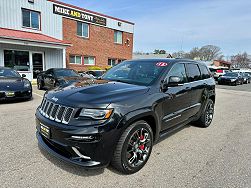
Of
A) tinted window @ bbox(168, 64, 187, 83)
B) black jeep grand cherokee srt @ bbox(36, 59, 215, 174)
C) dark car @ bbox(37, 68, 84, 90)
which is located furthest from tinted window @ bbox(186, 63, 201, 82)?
dark car @ bbox(37, 68, 84, 90)

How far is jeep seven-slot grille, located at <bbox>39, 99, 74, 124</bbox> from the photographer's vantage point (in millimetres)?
2765

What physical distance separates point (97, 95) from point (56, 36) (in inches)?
717

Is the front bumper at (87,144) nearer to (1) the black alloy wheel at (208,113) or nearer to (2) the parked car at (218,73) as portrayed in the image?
(1) the black alloy wheel at (208,113)

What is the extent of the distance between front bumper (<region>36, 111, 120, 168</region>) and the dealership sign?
1870cm

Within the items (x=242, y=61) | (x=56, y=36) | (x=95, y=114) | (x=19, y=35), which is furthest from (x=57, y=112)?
(x=242, y=61)

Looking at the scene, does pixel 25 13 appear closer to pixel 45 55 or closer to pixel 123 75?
pixel 45 55

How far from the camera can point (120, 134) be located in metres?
2.81

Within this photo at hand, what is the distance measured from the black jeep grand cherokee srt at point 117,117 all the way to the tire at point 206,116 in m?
1.43

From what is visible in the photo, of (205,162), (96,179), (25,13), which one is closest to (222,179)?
(205,162)

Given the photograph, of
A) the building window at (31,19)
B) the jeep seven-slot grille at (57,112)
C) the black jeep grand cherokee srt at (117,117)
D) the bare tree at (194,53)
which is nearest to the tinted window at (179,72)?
the black jeep grand cherokee srt at (117,117)

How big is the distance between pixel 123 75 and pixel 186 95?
4.60ft

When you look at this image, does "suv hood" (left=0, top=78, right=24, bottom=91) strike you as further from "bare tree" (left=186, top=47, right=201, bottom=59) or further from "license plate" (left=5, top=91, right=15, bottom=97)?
"bare tree" (left=186, top=47, right=201, bottom=59)

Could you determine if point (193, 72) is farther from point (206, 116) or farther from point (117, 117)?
point (117, 117)

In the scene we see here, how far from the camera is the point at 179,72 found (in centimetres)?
425
